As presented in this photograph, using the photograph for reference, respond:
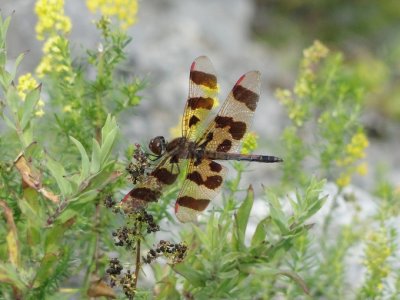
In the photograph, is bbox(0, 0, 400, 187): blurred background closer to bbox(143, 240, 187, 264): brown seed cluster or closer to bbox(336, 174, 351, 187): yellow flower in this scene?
bbox(336, 174, 351, 187): yellow flower

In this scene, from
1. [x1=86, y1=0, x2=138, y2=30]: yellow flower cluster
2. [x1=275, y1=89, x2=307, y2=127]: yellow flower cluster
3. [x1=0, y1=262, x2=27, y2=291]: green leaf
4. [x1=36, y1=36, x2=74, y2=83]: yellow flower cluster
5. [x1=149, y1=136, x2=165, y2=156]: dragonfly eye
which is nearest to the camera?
[x1=0, y1=262, x2=27, y2=291]: green leaf

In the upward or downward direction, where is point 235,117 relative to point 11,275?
upward

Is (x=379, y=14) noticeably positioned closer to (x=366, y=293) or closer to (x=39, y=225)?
(x=366, y=293)

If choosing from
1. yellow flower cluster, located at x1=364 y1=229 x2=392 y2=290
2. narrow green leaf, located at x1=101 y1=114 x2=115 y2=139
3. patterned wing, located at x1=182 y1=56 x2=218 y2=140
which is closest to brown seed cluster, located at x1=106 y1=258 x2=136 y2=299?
narrow green leaf, located at x1=101 y1=114 x2=115 y2=139

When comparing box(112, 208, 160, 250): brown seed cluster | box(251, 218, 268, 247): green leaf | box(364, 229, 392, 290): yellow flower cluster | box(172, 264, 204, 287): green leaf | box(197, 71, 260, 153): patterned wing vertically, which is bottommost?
box(172, 264, 204, 287): green leaf

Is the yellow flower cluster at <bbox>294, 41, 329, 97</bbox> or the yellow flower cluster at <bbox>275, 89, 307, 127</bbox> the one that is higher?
the yellow flower cluster at <bbox>294, 41, 329, 97</bbox>

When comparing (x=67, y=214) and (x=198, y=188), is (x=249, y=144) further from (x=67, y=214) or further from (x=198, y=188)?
(x=67, y=214)

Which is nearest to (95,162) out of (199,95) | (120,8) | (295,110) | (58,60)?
(199,95)

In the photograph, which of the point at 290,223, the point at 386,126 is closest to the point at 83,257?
the point at 290,223
